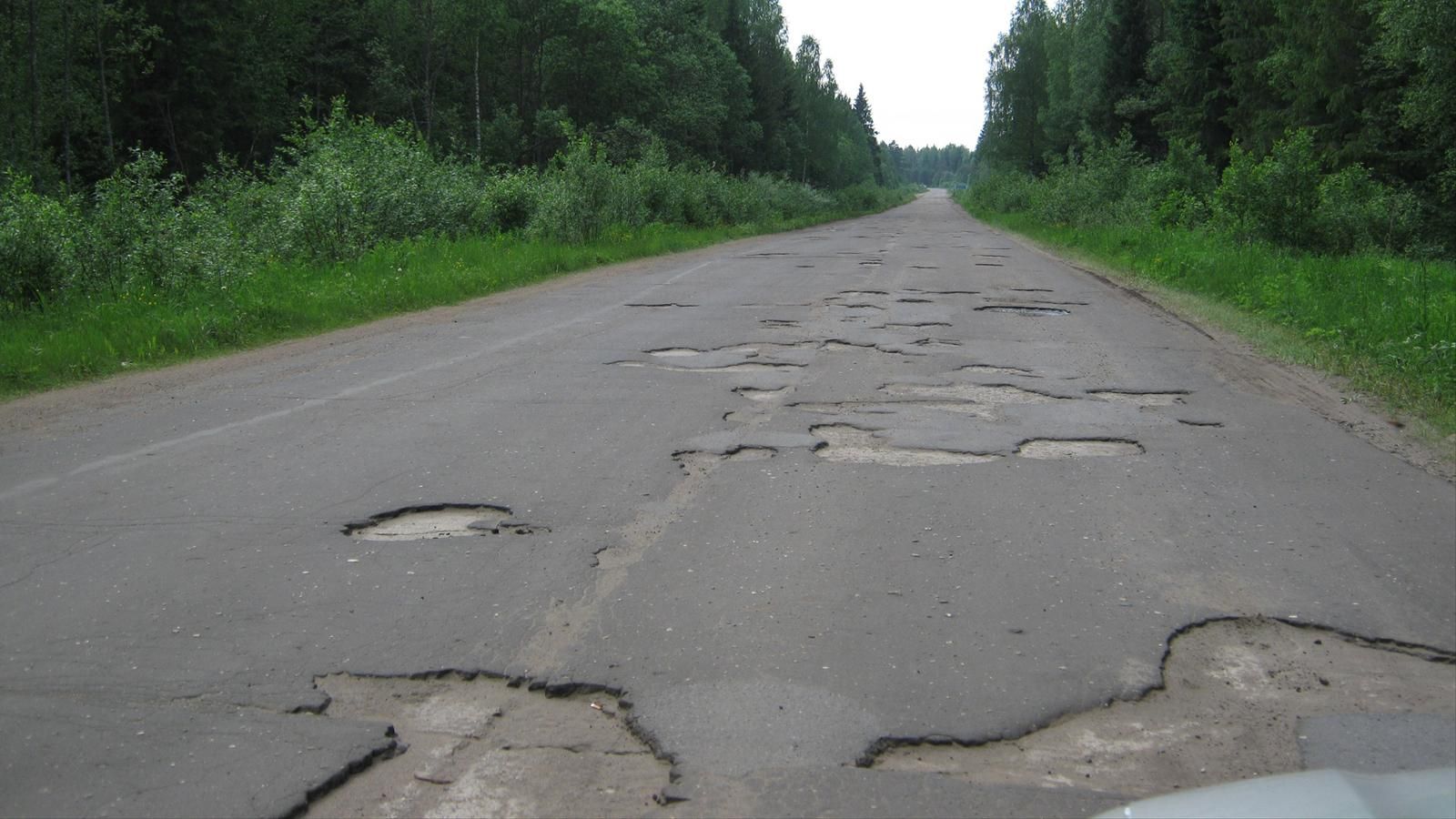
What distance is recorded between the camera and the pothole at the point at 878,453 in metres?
6.68

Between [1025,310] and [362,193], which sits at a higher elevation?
[362,193]

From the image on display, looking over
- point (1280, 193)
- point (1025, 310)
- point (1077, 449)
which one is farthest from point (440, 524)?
point (1280, 193)

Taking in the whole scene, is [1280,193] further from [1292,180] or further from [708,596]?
[708,596]

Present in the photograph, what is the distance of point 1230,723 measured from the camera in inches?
139

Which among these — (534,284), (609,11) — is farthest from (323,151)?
(609,11)

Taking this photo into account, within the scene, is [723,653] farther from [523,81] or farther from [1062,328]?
[523,81]

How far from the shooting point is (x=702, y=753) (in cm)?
330

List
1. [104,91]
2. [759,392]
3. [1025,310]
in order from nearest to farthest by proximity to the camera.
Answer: [759,392]
[1025,310]
[104,91]

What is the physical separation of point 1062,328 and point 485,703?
33.1 ft

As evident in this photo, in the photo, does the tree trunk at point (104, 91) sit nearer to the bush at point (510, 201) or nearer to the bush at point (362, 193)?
the bush at point (362, 193)

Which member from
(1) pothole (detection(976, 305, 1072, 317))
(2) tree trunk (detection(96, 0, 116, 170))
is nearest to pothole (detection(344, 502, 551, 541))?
(1) pothole (detection(976, 305, 1072, 317))

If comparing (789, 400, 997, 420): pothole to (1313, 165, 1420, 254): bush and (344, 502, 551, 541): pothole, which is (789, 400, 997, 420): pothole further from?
(1313, 165, 1420, 254): bush

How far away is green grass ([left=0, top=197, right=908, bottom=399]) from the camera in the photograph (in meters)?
10.2

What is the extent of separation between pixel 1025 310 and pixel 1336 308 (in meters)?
3.48
